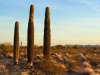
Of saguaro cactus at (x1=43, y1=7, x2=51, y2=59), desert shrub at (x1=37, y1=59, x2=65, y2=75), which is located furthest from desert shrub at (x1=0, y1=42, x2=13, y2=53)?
desert shrub at (x1=37, y1=59, x2=65, y2=75)

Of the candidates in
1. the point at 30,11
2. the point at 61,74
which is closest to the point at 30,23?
the point at 30,11

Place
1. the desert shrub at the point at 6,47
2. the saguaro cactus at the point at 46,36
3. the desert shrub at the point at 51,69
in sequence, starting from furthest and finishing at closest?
1. the desert shrub at the point at 6,47
2. the saguaro cactus at the point at 46,36
3. the desert shrub at the point at 51,69

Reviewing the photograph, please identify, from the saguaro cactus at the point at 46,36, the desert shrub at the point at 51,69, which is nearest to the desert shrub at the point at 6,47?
the saguaro cactus at the point at 46,36

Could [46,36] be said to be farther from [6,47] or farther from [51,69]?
[6,47]

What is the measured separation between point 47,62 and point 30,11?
5.13 m

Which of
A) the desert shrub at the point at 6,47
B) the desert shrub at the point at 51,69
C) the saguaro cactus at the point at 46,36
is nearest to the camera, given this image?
the desert shrub at the point at 51,69

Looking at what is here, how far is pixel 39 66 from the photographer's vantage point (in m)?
19.7

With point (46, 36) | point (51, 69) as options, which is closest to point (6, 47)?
point (46, 36)

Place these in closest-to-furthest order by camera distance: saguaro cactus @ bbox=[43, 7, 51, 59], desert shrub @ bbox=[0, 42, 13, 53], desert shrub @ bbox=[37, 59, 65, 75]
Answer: desert shrub @ bbox=[37, 59, 65, 75], saguaro cactus @ bbox=[43, 7, 51, 59], desert shrub @ bbox=[0, 42, 13, 53]

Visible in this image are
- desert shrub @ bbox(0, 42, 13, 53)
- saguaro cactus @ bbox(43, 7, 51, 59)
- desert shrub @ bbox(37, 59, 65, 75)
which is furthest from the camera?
desert shrub @ bbox(0, 42, 13, 53)

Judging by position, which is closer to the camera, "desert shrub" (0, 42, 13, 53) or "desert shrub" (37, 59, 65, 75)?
"desert shrub" (37, 59, 65, 75)

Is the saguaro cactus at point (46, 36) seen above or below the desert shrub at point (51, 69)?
above

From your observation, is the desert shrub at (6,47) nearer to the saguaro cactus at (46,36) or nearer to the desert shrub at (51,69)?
the saguaro cactus at (46,36)

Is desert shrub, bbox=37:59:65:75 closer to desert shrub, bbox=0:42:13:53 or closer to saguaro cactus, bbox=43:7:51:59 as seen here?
saguaro cactus, bbox=43:7:51:59
